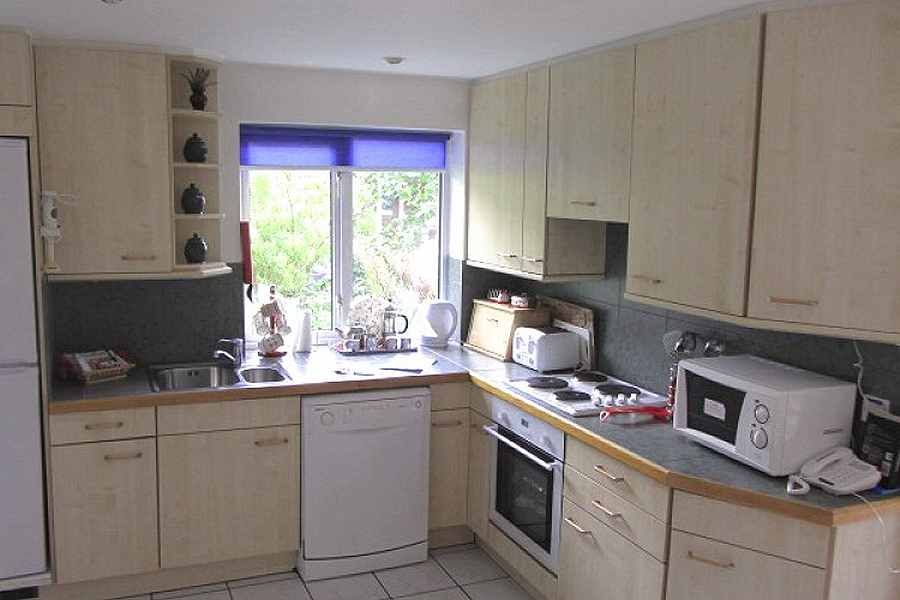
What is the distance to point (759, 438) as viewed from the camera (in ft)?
8.41

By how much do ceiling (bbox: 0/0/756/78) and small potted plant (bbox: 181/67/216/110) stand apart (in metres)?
0.11

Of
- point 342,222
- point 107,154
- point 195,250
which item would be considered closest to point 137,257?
point 195,250

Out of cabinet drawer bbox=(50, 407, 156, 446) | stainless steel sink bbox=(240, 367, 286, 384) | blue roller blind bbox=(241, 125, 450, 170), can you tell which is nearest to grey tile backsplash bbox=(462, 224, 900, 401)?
blue roller blind bbox=(241, 125, 450, 170)

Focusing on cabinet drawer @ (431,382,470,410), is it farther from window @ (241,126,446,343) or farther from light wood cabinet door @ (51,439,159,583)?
light wood cabinet door @ (51,439,159,583)

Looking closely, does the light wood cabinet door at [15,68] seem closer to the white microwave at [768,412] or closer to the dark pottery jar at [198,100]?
the dark pottery jar at [198,100]

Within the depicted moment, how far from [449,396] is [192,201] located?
1.43m

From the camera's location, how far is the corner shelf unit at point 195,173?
370cm

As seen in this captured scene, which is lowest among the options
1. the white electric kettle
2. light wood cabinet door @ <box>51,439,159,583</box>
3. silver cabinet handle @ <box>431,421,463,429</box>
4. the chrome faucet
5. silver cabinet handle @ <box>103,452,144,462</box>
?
light wood cabinet door @ <box>51,439,159,583</box>

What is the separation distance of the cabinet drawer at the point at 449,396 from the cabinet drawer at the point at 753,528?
4.76ft

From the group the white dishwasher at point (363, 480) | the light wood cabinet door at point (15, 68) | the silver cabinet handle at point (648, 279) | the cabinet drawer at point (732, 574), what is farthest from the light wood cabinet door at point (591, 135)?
the light wood cabinet door at point (15, 68)

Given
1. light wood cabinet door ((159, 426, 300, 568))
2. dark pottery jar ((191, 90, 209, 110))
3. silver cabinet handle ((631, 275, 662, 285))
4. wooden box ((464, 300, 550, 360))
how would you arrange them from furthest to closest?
wooden box ((464, 300, 550, 360)) → dark pottery jar ((191, 90, 209, 110)) → light wood cabinet door ((159, 426, 300, 568)) → silver cabinet handle ((631, 275, 662, 285))

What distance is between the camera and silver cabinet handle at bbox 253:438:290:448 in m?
3.58

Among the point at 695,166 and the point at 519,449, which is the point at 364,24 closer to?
the point at 695,166

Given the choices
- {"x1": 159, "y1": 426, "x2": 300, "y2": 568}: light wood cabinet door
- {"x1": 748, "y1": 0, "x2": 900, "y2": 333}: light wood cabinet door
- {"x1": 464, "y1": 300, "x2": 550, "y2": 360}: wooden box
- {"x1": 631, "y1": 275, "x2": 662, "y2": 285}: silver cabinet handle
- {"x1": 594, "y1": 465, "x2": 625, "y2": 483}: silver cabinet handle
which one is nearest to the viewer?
{"x1": 748, "y1": 0, "x2": 900, "y2": 333}: light wood cabinet door
